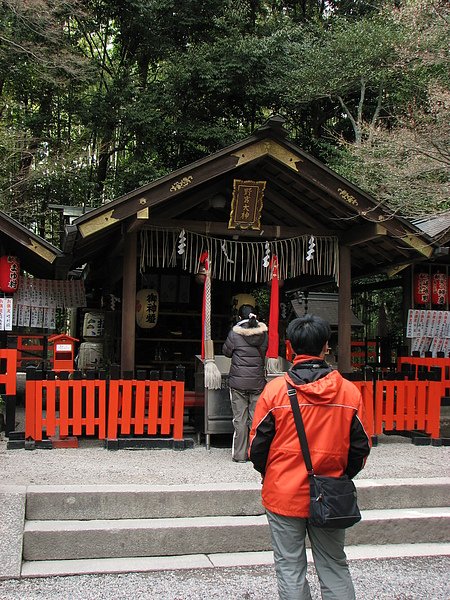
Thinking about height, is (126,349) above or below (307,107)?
below

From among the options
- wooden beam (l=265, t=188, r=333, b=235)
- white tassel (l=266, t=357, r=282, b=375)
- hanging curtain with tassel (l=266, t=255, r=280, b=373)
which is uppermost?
wooden beam (l=265, t=188, r=333, b=235)

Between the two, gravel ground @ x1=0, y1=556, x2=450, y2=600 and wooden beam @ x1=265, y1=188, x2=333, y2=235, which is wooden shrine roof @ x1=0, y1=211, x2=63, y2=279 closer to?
wooden beam @ x1=265, y1=188, x2=333, y2=235

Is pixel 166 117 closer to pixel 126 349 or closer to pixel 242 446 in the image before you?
pixel 126 349

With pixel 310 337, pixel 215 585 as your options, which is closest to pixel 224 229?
pixel 215 585

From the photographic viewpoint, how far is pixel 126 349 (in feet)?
28.2

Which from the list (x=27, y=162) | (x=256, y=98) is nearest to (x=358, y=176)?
(x=256, y=98)

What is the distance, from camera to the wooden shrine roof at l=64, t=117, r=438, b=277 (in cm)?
812

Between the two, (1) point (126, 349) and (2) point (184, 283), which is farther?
(2) point (184, 283)

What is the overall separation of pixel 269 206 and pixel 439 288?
4964 millimetres

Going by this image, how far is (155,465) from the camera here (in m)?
7.03

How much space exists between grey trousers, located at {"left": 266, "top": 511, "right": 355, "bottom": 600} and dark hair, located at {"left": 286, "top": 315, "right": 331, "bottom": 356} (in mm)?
948

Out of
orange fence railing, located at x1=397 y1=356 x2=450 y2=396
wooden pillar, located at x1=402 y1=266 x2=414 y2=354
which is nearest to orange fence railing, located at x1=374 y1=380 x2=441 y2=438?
orange fence railing, located at x1=397 y1=356 x2=450 y2=396

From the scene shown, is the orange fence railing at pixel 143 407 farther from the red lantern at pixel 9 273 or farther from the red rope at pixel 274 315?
the red lantern at pixel 9 273

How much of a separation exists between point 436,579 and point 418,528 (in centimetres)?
88
